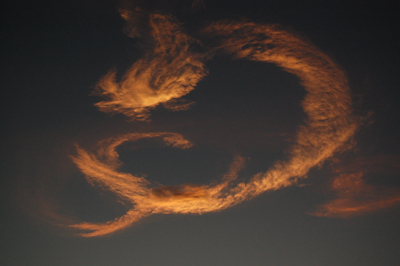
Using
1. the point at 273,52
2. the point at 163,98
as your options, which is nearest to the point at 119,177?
the point at 163,98

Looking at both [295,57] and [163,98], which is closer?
[295,57]

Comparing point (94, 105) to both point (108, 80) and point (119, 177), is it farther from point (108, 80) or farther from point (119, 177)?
point (119, 177)

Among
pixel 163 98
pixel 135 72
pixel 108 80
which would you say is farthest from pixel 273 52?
pixel 108 80

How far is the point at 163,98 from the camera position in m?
11.2

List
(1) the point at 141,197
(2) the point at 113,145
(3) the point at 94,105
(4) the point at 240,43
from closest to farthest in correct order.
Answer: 1. (4) the point at 240,43
2. (3) the point at 94,105
3. (2) the point at 113,145
4. (1) the point at 141,197

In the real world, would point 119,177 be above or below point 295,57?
below

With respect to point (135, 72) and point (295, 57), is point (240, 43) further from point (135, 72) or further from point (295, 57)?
point (135, 72)

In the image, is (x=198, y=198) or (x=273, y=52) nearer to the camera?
(x=273, y=52)

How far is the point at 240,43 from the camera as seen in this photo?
33.0 ft

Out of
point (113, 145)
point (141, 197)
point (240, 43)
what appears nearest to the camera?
point (240, 43)

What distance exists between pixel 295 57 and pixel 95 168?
12.4 m

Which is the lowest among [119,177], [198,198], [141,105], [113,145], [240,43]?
[198,198]

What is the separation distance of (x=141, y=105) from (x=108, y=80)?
6.44ft

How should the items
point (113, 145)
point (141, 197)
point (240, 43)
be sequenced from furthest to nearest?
point (141, 197) → point (113, 145) → point (240, 43)
